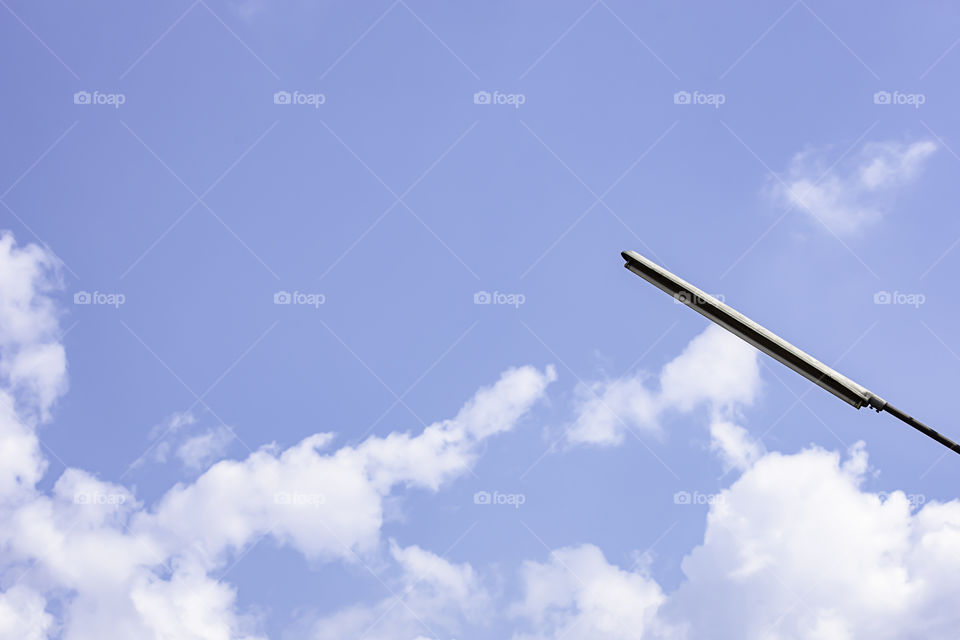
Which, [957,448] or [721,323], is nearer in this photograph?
[721,323]

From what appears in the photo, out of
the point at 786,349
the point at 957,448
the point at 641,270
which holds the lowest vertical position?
the point at 957,448

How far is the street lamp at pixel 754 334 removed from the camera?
51.8ft

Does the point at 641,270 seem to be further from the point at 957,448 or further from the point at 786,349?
the point at 957,448

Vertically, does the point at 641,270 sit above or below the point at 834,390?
above

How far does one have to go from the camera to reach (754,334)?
52.4 feet

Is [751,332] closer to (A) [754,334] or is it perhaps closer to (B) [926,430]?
(A) [754,334]

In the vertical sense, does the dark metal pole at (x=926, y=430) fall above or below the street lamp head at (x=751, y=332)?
below

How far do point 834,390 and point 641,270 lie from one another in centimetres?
464

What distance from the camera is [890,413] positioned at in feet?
55.0

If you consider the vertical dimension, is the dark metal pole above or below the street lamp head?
below

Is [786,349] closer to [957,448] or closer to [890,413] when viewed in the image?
[890,413]

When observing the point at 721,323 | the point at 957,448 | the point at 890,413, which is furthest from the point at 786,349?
the point at 957,448

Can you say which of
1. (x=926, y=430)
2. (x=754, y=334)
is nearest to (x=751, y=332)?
(x=754, y=334)

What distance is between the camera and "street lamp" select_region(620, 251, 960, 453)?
15.8 meters
